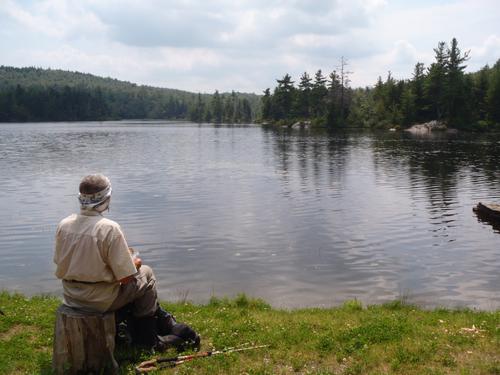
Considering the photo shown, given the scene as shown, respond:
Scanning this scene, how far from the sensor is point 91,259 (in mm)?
6930

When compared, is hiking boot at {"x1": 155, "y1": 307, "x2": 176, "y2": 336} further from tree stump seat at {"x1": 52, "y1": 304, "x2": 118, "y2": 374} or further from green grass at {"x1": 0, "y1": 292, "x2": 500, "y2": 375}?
tree stump seat at {"x1": 52, "y1": 304, "x2": 118, "y2": 374}

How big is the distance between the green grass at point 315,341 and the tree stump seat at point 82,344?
394mm

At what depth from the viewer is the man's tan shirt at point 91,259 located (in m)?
6.93

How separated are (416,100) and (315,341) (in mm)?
122561

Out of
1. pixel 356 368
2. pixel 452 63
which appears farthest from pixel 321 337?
pixel 452 63

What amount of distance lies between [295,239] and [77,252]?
44.7ft

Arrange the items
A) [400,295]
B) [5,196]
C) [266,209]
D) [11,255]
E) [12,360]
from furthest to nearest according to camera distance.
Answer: [5,196] → [266,209] → [11,255] → [400,295] → [12,360]

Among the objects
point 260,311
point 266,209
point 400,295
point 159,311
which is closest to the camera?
point 159,311

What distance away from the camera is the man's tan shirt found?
693 cm

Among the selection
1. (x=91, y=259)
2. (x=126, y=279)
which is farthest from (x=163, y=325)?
(x=91, y=259)

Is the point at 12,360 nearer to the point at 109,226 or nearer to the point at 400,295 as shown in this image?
the point at 109,226

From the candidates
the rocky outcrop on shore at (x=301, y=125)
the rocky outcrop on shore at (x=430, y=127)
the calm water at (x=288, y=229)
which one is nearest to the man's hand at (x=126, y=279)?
the calm water at (x=288, y=229)

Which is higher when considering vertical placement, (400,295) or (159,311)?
(159,311)

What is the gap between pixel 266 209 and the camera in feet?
84.7
